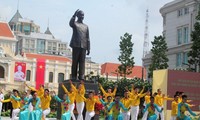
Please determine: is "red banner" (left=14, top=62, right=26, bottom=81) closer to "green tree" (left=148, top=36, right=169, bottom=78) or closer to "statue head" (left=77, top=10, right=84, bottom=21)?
"green tree" (left=148, top=36, right=169, bottom=78)

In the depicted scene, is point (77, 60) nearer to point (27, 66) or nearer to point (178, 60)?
point (178, 60)

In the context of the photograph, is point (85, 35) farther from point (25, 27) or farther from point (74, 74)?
point (25, 27)

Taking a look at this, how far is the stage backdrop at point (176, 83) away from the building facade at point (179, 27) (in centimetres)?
2770

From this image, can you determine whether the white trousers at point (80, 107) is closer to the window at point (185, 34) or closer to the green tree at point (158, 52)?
the green tree at point (158, 52)

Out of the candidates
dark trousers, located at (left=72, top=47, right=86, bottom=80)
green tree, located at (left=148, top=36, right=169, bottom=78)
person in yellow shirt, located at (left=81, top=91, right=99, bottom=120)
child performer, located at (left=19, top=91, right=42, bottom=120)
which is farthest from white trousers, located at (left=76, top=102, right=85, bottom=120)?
green tree, located at (left=148, top=36, right=169, bottom=78)

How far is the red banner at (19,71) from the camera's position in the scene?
84500 millimetres

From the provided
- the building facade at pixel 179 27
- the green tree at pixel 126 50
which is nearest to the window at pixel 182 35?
the building facade at pixel 179 27

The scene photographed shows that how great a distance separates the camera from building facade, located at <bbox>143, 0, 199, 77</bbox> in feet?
183

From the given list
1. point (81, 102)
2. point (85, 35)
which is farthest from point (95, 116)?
point (85, 35)

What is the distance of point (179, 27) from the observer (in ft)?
196

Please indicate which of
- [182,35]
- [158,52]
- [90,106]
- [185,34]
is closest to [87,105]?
[90,106]

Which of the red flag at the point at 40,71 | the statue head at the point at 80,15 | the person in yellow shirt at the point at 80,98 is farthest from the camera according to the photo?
the red flag at the point at 40,71

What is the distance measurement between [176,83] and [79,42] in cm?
939

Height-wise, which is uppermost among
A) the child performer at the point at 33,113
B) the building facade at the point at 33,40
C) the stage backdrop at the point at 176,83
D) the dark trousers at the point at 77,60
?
the building facade at the point at 33,40
